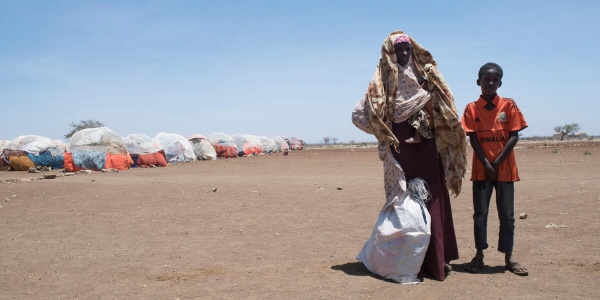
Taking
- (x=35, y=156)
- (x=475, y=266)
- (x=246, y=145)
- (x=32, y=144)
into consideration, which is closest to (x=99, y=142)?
(x=35, y=156)

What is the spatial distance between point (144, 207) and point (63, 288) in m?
4.19

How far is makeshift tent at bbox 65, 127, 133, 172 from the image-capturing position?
1891cm

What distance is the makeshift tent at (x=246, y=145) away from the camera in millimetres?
34781

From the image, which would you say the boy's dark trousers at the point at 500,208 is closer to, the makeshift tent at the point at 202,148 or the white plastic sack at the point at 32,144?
the white plastic sack at the point at 32,144

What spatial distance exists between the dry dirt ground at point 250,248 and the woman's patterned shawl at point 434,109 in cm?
94

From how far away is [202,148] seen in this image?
29.3m

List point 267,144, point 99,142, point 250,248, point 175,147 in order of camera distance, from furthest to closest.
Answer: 1. point 267,144
2. point 175,147
3. point 99,142
4. point 250,248

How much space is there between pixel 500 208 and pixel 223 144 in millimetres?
28693

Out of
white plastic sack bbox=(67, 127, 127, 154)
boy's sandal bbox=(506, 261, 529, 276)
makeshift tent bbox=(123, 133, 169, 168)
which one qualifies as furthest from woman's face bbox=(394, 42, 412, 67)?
makeshift tent bbox=(123, 133, 169, 168)

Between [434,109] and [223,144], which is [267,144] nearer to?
[223,144]

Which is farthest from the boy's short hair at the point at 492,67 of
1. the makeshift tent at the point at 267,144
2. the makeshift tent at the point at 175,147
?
the makeshift tent at the point at 267,144

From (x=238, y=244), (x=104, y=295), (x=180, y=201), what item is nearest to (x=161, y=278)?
(x=104, y=295)

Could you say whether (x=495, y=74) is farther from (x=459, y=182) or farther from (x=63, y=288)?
(x=63, y=288)

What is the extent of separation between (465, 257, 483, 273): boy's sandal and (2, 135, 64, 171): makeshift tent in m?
21.2
